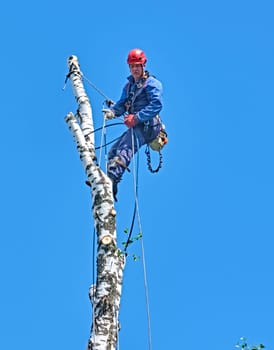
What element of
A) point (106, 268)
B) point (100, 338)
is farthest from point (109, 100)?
point (100, 338)

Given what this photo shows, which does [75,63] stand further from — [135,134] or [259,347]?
[259,347]

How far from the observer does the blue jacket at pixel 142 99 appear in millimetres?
6512

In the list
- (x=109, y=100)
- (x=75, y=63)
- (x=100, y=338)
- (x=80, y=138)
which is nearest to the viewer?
(x=100, y=338)

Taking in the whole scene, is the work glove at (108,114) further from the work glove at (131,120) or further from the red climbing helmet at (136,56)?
the red climbing helmet at (136,56)

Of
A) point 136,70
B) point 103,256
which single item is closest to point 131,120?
point 136,70

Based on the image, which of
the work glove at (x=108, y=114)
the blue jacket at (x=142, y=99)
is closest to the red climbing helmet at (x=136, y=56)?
the blue jacket at (x=142, y=99)

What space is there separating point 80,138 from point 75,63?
1.06m

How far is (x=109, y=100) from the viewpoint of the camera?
6.98 m

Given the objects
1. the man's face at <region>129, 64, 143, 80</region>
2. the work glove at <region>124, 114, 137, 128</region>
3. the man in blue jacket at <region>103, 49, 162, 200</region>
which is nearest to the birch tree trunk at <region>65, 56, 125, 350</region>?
the man in blue jacket at <region>103, 49, 162, 200</region>

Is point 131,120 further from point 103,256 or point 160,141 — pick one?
point 103,256

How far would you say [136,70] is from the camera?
682cm

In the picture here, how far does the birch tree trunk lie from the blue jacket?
0.84 meters

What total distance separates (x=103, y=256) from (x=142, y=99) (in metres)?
2.21

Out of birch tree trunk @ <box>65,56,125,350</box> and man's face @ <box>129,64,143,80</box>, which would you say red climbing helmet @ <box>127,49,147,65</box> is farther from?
birch tree trunk @ <box>65,56,125,350</box>
